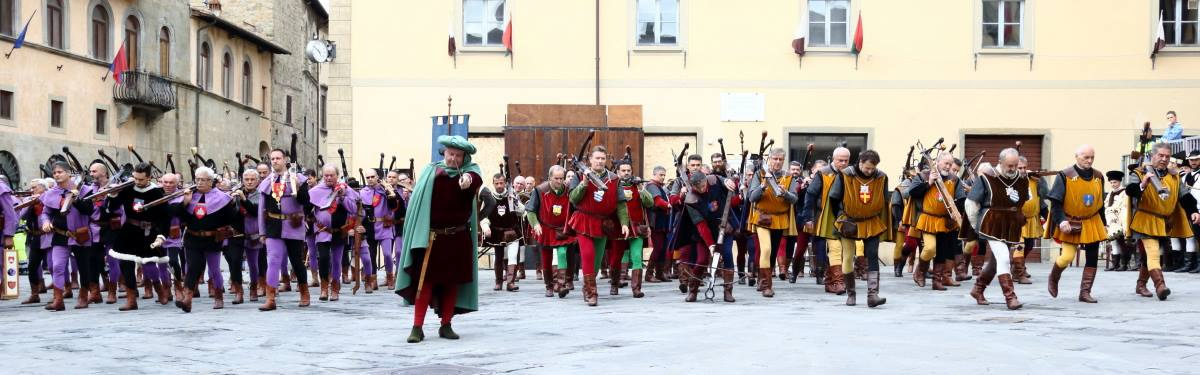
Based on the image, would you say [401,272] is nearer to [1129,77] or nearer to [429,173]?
[429,173]

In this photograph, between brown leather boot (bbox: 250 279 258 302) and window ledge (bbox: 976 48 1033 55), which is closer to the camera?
brown leather boot (bbox: 250 279 258 302)

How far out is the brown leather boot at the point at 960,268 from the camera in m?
17.6

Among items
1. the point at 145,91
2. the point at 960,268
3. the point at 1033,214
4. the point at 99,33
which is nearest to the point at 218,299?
the point at 960,268

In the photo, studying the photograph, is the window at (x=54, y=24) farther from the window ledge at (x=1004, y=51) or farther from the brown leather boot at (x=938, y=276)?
the brown leather boot at (x=938, y=276)

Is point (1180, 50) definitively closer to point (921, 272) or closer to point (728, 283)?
point (921, 272)

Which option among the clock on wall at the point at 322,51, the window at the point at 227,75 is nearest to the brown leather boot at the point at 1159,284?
the clock on wall at the point at 322,51

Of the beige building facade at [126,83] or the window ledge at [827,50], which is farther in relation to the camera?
the beige building facade at [126,83]

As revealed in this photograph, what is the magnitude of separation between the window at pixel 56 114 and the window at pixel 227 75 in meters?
11.2

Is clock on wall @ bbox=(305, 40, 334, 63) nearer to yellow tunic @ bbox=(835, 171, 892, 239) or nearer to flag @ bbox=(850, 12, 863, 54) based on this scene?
flag @ bbox=(850, 12, 863, 54)

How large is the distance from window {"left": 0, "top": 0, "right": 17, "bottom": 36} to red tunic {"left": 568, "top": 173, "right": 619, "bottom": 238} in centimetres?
2707


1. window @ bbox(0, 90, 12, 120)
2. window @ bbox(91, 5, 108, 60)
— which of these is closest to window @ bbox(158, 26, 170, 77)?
window @ bbox(91, 5, 108, 60)

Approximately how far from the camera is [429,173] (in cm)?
1072

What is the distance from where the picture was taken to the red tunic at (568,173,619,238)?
47.8 ft

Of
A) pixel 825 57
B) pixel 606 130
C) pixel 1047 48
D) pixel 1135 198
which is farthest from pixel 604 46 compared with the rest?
pixel 1135 198
